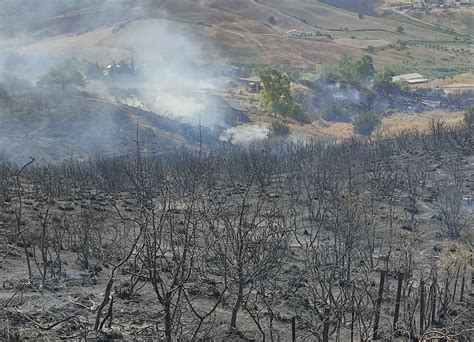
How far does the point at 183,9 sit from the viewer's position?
118688mm

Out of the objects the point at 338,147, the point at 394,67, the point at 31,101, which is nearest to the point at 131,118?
the point at 31,101

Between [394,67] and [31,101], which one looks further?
[394,67]

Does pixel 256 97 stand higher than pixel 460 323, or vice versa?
pixel 460 323

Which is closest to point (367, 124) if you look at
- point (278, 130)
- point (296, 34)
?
point (278, 130)

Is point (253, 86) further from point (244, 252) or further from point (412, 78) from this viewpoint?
point (244, 252)

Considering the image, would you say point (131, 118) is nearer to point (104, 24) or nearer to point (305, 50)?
point (305, 50)

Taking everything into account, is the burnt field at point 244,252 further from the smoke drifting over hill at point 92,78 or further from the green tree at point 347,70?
the green tree at point 347,70

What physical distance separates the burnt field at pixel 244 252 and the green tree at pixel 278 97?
1705cm

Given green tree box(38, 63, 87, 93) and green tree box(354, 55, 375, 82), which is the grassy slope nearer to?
green tree box(354, 55, 375, 82)

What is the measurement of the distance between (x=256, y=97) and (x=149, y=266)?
60.7 meters

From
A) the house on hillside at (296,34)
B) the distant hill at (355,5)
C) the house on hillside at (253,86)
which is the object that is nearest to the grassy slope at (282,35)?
the house on hillside at (296,34)

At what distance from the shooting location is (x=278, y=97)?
58719 mm

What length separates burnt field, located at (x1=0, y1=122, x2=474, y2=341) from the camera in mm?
10430

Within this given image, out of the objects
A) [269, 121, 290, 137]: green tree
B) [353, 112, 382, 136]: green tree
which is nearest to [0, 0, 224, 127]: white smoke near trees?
[269, 121, 290, 137]: green tree
